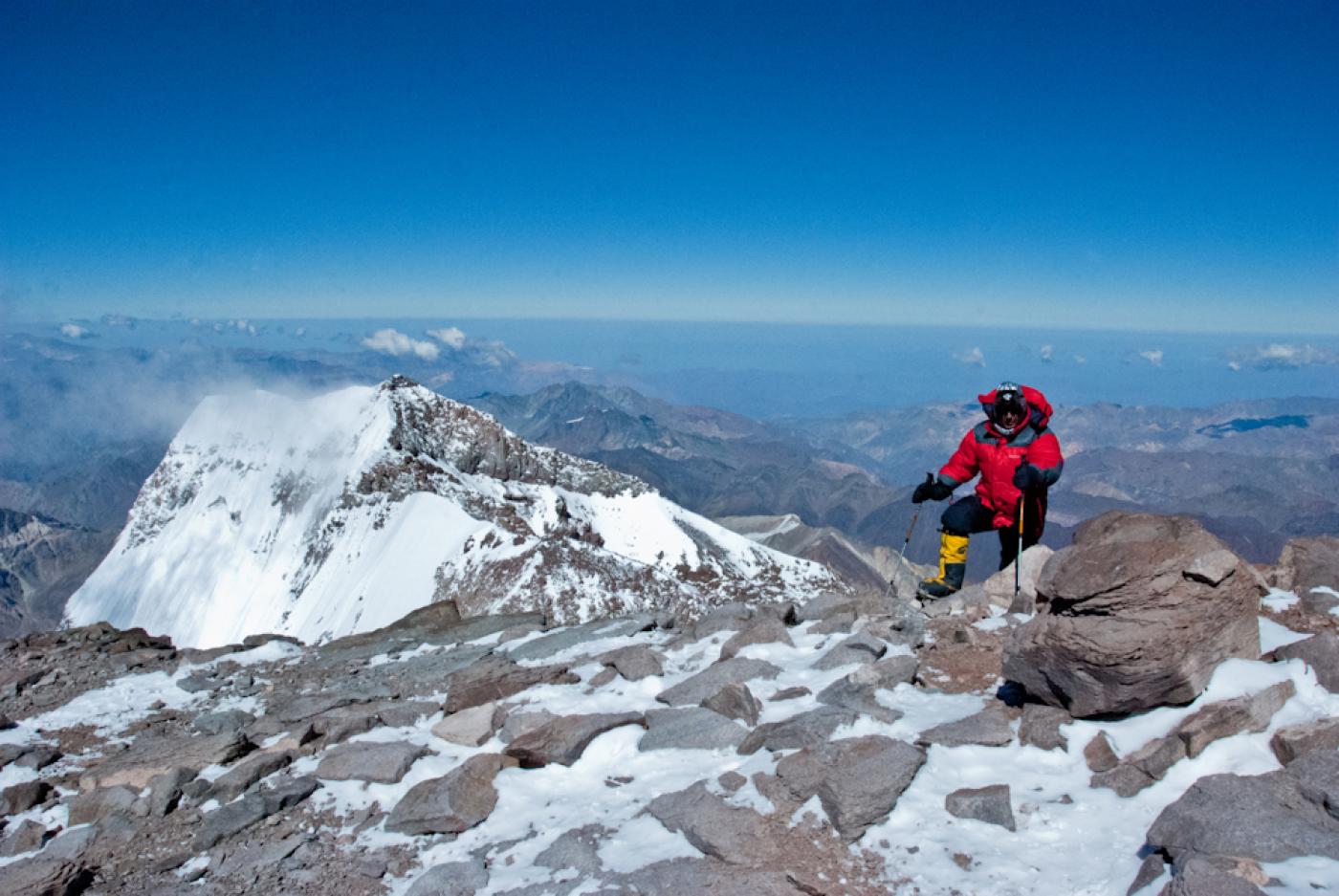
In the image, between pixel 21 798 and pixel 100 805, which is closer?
pixel 100 805

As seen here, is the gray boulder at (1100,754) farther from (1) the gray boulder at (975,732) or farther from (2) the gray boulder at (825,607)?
(2) the gray boulder at (825,607)

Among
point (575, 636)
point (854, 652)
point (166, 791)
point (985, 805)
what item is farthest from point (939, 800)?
point (575, 636)

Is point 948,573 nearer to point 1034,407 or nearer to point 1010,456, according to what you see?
point 1010,456

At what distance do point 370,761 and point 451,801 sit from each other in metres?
2.22

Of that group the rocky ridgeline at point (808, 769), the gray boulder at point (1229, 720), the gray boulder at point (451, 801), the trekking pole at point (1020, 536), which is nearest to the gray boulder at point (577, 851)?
the rocky ridgeline at point (808, 769)

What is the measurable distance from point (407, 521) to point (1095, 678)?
176ft

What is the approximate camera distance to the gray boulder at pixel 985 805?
727 cm

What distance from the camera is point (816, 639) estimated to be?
44.3 feet

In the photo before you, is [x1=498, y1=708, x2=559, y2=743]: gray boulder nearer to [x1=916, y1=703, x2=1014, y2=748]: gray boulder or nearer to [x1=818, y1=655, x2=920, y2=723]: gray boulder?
[x1=818, y1=655, x2=920, y2=723]: gray boulder

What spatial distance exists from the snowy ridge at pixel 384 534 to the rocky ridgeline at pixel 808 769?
30431 mm

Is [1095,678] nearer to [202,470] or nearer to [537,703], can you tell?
[537,703]

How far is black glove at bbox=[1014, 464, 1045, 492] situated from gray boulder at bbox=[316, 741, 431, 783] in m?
11.1

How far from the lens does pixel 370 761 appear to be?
10531 mm

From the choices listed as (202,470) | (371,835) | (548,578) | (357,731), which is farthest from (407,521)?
(202,470)
